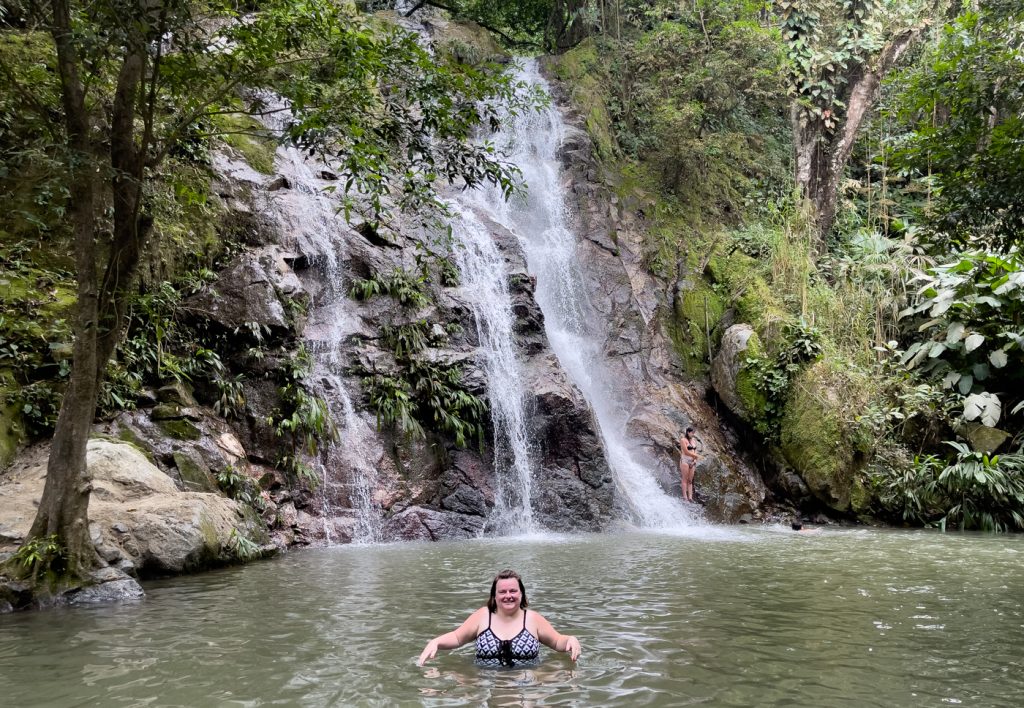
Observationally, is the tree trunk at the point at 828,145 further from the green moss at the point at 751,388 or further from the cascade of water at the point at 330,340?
the cascade of water at the point at 330,340

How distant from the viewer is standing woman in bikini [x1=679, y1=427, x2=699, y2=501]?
14.3 m

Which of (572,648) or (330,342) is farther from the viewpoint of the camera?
(330,342)

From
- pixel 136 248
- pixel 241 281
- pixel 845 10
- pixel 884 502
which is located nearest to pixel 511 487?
pixel 241 281

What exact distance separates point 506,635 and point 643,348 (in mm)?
12779

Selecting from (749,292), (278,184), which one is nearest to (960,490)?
(749,292)

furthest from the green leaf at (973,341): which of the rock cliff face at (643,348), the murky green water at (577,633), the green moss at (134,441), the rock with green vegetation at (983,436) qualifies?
the green moss at (134,441)

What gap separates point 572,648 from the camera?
4.81 meters

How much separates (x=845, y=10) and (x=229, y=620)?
59.7 ft

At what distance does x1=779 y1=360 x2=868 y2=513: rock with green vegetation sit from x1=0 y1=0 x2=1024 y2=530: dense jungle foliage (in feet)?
0.16

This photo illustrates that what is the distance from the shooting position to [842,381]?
Answer: 14.6 metres

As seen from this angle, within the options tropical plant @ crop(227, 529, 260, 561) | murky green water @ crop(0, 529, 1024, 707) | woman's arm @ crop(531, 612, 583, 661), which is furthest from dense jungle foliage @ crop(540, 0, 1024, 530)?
tropical plant @ crop(227, 529, 260, 561)

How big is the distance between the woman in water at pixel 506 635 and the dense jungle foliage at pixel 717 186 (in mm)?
3740

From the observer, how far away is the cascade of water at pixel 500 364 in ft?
41.3

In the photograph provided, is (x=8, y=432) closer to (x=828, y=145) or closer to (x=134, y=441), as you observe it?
(x=134, y=441)
